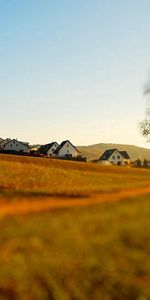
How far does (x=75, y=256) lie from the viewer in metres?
9.77

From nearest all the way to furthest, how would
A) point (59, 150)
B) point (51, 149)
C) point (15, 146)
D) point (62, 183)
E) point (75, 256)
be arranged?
1. point (75, 256)
2. point (62, 183)
3. point (59, 150)
4. point (15, 146)
5. point (51, 149)

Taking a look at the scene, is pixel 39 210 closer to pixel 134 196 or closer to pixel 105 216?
pixel 105 216

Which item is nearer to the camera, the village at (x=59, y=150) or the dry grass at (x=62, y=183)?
the dry grass at (x=62, y=183)

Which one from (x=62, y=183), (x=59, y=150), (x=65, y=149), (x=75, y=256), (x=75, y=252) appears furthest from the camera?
(x=59, y=150)

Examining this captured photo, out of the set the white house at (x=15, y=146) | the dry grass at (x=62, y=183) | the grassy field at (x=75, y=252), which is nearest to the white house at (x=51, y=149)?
the white house at (x=15, y=146)

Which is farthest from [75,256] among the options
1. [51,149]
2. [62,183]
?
[51,149]

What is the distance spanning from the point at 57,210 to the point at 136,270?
4091 millimetres

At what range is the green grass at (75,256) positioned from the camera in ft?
26.9

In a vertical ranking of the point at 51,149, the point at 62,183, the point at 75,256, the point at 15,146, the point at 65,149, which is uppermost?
the point at 15,146

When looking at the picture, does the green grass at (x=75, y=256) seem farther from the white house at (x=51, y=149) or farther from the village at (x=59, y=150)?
the white house at (x=51, y=149)

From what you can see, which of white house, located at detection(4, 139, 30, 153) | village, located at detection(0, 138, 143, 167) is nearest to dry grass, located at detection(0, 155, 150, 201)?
village, located at detection(0, 138, 143, 167)

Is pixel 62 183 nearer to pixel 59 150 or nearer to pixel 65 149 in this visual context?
pixel 65 149

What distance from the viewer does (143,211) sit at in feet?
47.3

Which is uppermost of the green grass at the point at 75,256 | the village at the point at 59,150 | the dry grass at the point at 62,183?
the village at the point at 59,150
